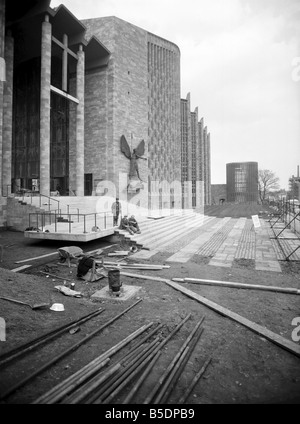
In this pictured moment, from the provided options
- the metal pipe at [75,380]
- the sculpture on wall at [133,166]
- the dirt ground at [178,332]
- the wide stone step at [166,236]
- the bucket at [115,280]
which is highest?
the sculpture on wall at [133,166]

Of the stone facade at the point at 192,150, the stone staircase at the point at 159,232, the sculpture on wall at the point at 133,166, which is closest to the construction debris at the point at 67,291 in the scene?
the stone staircase at the point at 159,232

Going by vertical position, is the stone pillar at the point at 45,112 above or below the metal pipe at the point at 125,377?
above

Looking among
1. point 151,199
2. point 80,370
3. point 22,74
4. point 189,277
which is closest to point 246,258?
point 189,277

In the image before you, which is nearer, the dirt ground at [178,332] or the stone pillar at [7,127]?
the dirt ground at [178,332]

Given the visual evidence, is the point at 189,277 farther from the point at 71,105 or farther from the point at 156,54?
the point at 156,54

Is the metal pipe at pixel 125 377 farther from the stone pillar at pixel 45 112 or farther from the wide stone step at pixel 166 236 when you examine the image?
the stone pillar at pixel 45 112

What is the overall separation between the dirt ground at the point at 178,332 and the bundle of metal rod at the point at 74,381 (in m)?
0.13

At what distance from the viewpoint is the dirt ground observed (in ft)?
11.0

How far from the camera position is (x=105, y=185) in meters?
26.1

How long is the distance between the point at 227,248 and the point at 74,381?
1042cm

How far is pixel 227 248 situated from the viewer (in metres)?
12.7

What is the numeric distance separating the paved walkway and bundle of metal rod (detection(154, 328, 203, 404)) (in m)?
5.67

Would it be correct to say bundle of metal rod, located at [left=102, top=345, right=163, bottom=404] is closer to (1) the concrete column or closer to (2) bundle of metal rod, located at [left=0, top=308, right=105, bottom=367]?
(2) bundle of metal rod, located at [left=0, top=308, right=105, bottom=367]

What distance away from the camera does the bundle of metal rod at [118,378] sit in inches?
121
